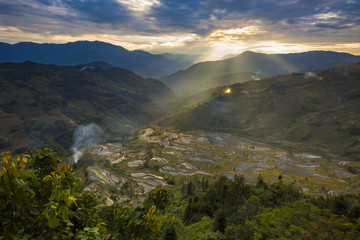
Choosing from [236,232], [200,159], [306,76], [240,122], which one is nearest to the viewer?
[236,232]

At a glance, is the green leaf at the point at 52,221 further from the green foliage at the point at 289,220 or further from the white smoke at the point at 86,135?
the white smoke at the point at 86,135

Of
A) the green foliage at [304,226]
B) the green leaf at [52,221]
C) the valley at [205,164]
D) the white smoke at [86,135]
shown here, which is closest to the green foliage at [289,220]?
the green foliage at [304,226]

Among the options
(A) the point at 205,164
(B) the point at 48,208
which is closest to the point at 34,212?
(B) the point at 48,208

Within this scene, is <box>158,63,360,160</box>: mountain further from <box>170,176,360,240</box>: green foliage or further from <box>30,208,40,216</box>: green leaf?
<box>30,208,40,216</box>: green leaf

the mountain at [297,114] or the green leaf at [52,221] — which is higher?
the green leaf at [52,221]

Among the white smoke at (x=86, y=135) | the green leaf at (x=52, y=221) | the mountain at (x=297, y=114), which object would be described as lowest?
the white smoke at (x=86, y=135)

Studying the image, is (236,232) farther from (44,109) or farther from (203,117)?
(44,109)

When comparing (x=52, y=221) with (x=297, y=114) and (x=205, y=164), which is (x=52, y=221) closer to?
(x=205, y=164)

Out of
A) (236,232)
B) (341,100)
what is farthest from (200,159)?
(341,100)
